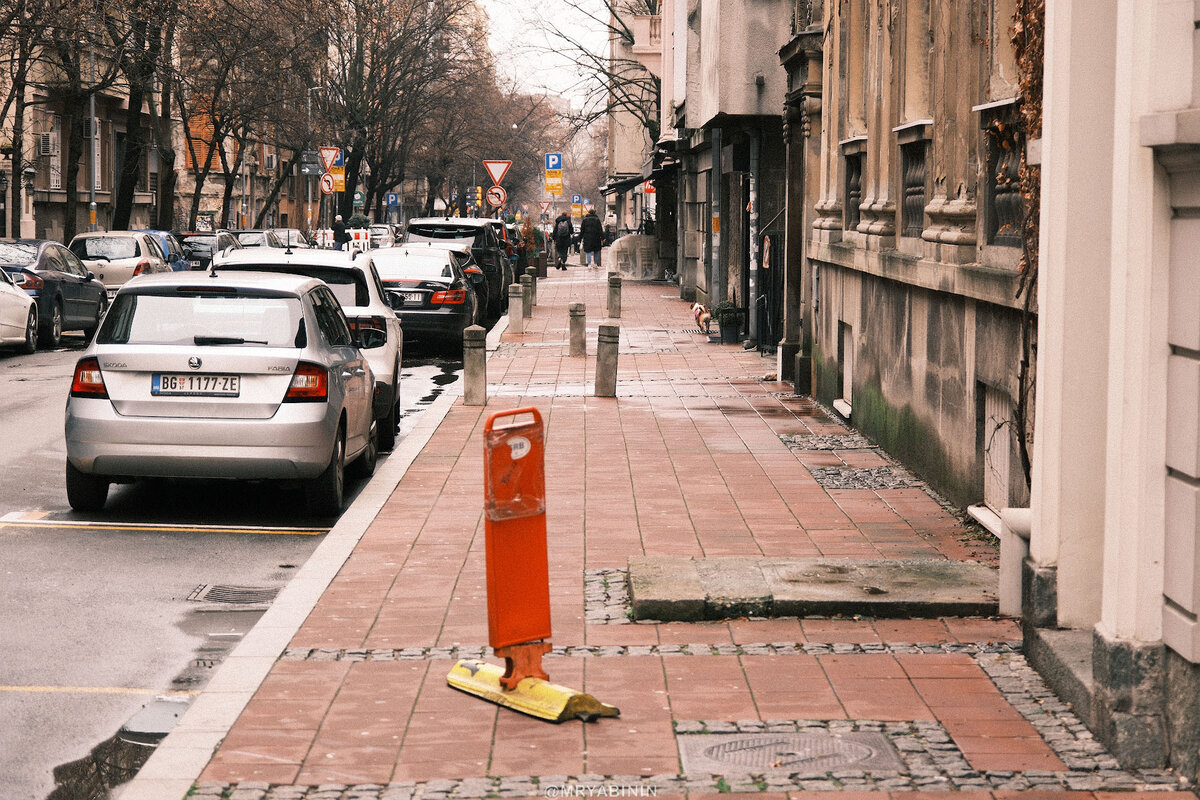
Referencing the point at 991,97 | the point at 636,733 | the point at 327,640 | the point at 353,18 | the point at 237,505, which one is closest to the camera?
the point at 636,733

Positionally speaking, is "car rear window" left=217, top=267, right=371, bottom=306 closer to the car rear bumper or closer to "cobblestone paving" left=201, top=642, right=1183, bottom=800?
the car rear bumper

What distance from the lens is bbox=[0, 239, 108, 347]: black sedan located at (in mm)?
24656

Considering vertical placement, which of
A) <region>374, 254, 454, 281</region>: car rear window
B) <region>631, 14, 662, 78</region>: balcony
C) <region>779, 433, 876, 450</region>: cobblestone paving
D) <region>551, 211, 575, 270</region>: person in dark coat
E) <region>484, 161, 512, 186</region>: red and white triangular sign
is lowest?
<region>779, 433, 876, 450</region>: cobblestone paving

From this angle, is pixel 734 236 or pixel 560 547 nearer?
pixel 560 547

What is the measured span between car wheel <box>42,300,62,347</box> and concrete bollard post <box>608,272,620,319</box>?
34.6 ft

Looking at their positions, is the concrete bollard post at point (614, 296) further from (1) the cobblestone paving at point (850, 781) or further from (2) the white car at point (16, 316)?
(1) the cobblestone paving at point (850, 781)

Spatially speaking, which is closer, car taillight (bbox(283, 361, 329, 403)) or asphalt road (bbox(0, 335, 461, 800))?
asphalt road (bbox(0, 335, 461, 800))

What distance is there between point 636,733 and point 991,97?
5616 millimetres

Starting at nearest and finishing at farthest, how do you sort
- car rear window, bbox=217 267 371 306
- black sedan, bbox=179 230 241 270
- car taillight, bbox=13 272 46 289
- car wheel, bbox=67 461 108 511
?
car wheel, bbox=67 461 108 511 < car rear window, bbox=217 267 371 306 < car taillight, bbox=13 272 46 289 < black sedan, bbox=179 230 241 270

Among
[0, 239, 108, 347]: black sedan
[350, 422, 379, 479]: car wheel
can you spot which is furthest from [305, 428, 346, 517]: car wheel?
[0, 239, 108, 347]: black sedan

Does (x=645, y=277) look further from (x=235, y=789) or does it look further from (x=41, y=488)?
(x=235, y=789)

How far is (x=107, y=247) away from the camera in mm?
32250

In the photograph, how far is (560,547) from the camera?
9227 millimetres

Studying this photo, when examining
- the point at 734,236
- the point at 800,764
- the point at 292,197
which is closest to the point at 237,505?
the point at 800,764
